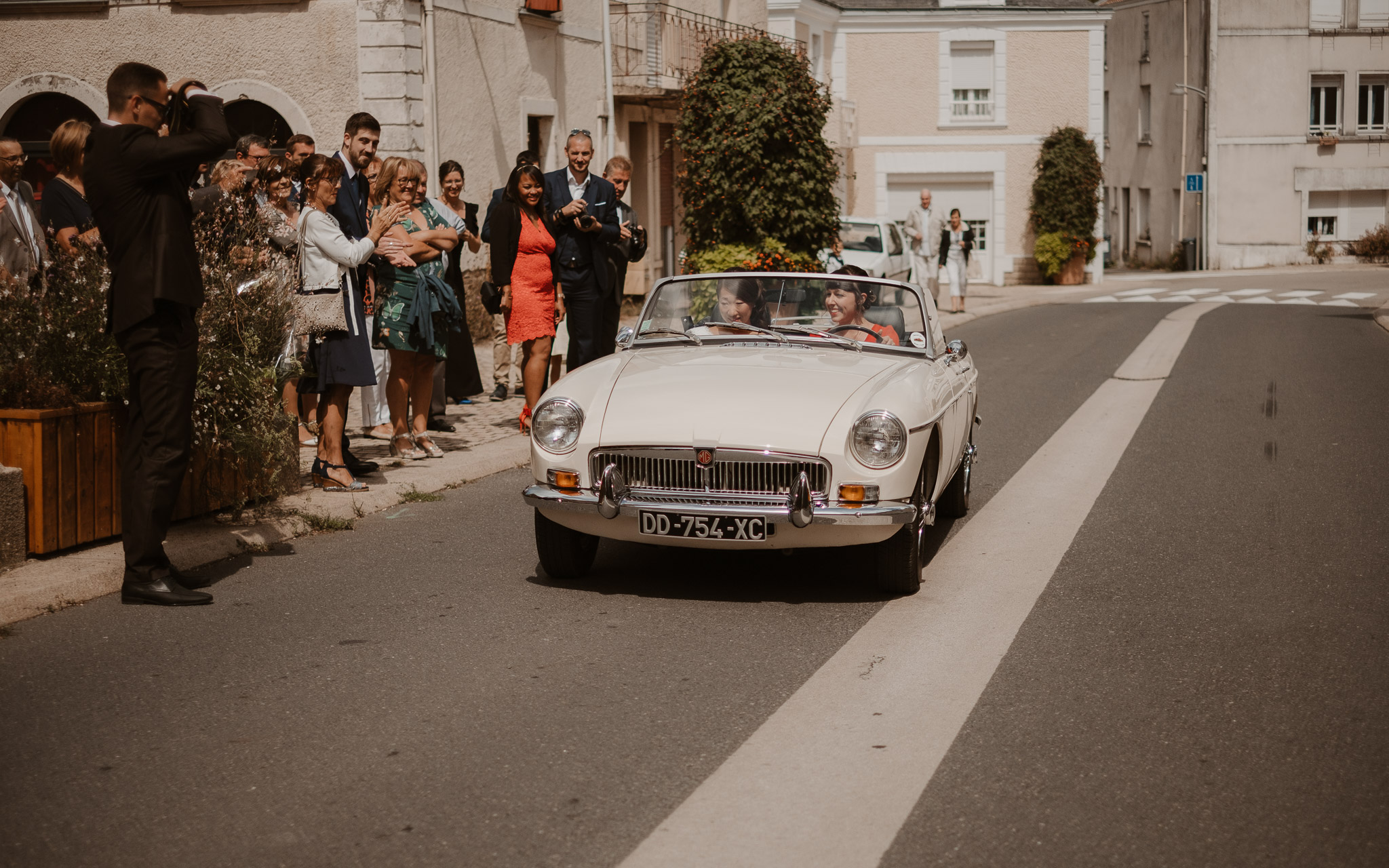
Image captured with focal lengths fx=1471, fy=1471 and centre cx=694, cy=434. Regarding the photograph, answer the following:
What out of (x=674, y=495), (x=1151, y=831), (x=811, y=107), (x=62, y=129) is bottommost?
(x=1151, y=831)

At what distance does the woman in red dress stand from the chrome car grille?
174 inches

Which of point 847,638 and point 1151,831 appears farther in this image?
point 847,638

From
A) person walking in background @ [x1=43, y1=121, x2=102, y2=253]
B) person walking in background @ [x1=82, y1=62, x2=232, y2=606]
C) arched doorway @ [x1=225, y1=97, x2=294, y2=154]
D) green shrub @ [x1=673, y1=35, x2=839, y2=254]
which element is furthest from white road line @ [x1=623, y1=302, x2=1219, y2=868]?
green shrub @ [x1=673, y1=35, x2=839, y2=254]

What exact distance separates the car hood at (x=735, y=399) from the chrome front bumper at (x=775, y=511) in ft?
0.79

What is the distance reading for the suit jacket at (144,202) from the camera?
605cm

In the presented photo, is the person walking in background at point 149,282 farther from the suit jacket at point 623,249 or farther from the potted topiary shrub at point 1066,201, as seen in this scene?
the potted topiary shrub at point 1066,201

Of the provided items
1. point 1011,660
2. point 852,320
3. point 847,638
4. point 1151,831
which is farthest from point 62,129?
point 1151,831

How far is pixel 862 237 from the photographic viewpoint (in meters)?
24.7

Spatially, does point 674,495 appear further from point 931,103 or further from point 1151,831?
point 931,103

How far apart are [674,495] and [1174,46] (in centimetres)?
4878

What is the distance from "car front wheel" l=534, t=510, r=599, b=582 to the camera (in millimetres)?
6465

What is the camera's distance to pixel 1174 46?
50.0 m

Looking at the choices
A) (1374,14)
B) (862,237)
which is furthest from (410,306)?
(1374,14)

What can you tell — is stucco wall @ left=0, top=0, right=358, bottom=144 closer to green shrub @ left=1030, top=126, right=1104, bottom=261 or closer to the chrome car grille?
the chrome car grille
